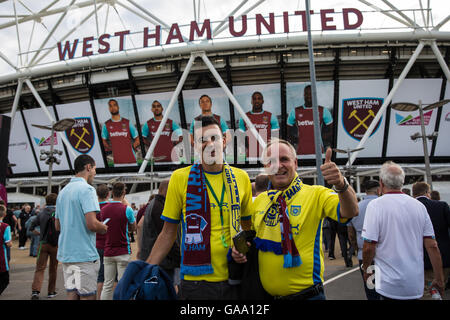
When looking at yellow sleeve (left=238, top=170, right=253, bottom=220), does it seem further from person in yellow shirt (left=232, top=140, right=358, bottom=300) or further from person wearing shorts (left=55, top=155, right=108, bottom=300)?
person wearing shorts (left=55, top=155, right=108, bottom=300)

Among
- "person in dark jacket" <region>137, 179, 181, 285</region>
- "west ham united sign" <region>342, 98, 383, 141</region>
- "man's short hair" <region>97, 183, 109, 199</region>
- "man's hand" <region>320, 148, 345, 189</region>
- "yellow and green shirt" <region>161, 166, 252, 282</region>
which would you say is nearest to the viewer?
"man's hand" <region>320, 148, 345, 189</region>

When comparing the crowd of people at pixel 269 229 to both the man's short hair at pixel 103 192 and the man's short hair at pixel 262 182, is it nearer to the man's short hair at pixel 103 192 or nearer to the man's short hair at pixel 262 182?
the man's short hair at pixel 262 182

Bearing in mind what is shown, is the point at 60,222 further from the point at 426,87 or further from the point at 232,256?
the point at 426,87

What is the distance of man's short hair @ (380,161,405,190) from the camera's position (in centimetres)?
299

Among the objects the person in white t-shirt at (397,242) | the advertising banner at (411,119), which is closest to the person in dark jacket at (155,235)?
the person in white t-shirt at (397,242)

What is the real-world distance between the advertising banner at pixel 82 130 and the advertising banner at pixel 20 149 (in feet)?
14.6

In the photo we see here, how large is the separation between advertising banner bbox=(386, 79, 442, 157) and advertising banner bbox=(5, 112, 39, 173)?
3050cm

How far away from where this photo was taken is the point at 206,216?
213cm

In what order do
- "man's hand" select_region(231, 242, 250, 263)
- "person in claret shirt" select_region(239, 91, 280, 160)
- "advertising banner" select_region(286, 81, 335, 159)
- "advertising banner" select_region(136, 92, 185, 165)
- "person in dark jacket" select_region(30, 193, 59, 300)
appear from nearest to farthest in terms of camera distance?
"man's hand" select_region(231, 242, 250, 263) → "person in dark jacket" select_region(30, 193, 59, 300) → "advertising banner" select_region(286, 81, 335, 159) → "person in claret shirt" select_region(239, 91, 280, 160) → "advertising banner" select_region(136, 92, 185, 165)

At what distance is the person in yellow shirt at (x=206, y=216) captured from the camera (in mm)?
2061

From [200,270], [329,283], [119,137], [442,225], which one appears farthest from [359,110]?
[200,270]

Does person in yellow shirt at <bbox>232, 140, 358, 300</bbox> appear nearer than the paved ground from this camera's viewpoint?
Yes

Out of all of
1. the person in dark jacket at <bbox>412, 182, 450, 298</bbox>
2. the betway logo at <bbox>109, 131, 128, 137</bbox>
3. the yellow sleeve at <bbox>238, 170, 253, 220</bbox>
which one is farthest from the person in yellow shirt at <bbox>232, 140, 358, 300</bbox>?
the betway logo at <bbox>109, 131, 128, 137</bbox>
